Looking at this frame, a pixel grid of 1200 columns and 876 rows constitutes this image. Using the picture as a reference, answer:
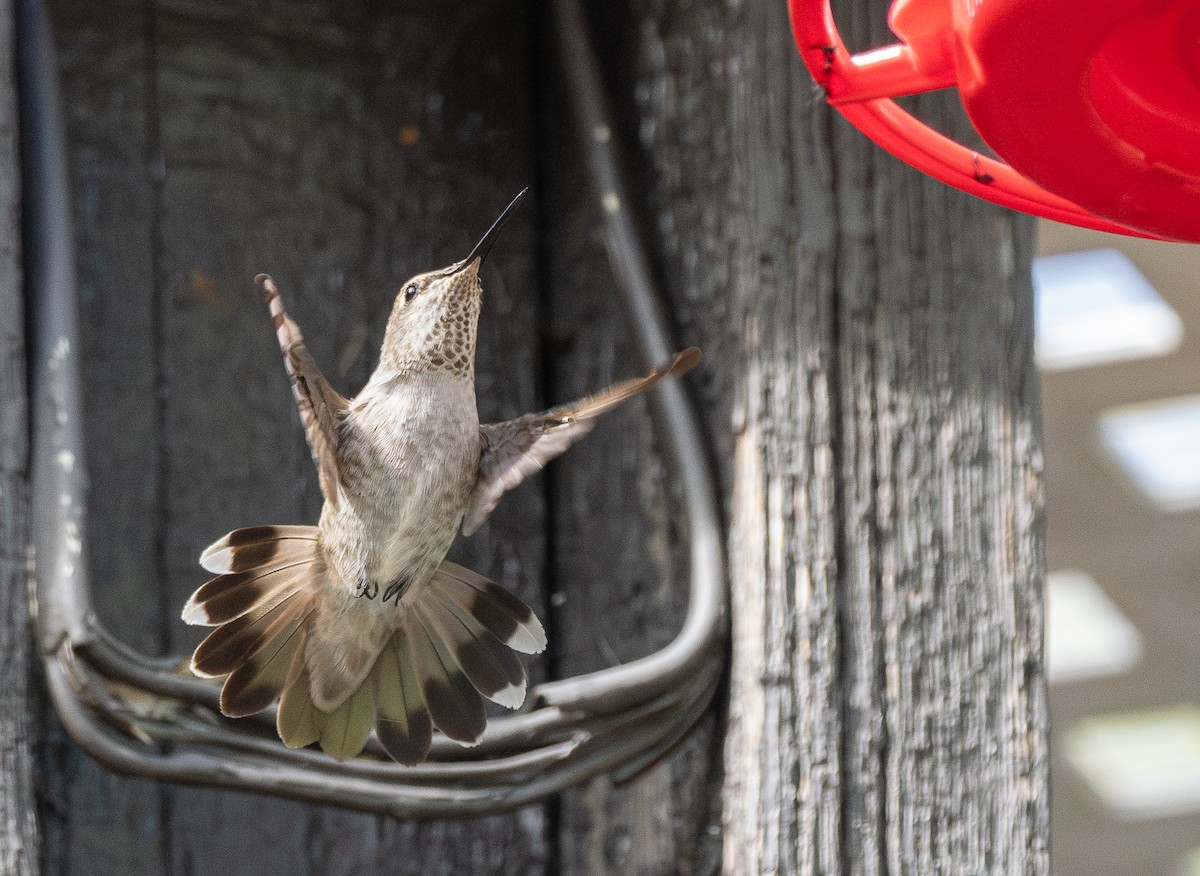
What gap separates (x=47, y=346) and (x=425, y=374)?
0.43m

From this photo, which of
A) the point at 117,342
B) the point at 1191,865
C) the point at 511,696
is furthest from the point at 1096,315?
the point at 117,342

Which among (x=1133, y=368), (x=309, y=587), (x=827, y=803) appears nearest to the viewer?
(x=827, y=803)

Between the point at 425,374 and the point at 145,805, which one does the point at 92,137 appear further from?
the point at 145,805

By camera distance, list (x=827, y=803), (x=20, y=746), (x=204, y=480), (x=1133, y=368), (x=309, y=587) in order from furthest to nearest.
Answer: (x=1133, y=368) < (x=309, y=587) < (x=204, y=480) < (x=827, y=803) < (x=20, y=746)

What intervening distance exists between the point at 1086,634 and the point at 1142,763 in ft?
1.19

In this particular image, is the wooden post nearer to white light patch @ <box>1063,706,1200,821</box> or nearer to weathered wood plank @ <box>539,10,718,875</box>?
weathered wood plank @ <box>539,10,718,875</box>

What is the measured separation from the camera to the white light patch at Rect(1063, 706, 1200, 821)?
143 inches

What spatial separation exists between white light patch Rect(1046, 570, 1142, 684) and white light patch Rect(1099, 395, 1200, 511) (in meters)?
0.25

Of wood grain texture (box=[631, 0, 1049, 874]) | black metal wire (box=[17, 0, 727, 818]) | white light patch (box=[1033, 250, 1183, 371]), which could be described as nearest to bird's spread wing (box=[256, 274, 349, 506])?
black metal wire (box=[17, 0, 727, 818])

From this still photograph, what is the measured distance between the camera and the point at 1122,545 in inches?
134

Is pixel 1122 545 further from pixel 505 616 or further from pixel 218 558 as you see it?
pixel 218 558

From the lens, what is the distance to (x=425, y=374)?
1.75 metres

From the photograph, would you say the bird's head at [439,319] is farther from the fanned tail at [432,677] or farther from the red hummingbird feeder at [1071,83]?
the red hummingbird feeder at [1071,83]

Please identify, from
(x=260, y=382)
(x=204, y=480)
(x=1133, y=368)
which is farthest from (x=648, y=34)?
(x=1133, y=368)
